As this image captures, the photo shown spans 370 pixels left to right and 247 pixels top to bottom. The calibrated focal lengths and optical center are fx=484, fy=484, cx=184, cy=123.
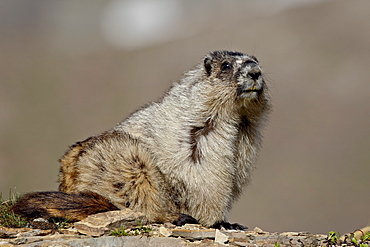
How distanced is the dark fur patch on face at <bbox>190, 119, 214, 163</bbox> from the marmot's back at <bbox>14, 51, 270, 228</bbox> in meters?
0.02

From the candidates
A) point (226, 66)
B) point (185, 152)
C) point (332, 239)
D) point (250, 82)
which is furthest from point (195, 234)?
point (226, 66)

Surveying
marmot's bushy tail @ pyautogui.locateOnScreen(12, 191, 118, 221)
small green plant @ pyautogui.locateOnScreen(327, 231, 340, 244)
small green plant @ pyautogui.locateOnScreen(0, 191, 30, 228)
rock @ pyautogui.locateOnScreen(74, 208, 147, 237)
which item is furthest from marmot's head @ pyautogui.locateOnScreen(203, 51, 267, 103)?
small green plant @ pyautogui.locateOnScreen(0, 191, 30, 228)

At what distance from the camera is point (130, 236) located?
632cm

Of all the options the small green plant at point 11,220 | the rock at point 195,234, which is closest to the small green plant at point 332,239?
the rock at point 195,234

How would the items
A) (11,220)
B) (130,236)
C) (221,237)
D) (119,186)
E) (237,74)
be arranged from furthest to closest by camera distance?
(237,74) → (119,186) → (11,220) → (221,237) → (130,236)

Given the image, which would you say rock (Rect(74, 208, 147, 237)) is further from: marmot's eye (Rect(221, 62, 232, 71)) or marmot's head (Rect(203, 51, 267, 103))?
marmot's eye (Rect(221, 62, 232, 71))

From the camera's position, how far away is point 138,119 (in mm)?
8320

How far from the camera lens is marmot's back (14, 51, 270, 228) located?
23.1 ft

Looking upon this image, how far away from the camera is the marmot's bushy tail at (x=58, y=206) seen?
21.9ft

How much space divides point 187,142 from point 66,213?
2.20 m

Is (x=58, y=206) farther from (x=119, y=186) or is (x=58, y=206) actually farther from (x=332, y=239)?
(x=332, y=239)

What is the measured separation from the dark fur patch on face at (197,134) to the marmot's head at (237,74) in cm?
66

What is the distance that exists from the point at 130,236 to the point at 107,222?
362 millimetres

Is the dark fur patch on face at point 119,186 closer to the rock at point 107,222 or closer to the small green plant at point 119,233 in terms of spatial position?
the rock at point 107,222
